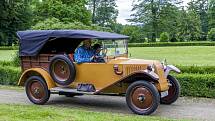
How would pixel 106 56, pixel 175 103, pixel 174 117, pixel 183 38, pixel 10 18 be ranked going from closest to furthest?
pixel 174 117
pixel 106 56
pixel 175 103
pixel 10 18
pixel 183 38

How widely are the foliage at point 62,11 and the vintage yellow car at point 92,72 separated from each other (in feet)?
150

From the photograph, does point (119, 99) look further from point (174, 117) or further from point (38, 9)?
point (38, 9)

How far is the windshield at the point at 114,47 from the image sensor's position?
32.1 feet

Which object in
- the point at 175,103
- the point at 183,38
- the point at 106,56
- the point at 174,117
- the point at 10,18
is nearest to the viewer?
the point at 174,117

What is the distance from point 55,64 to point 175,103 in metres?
3.27

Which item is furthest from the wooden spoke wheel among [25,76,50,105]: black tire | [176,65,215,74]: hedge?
[176,65,215,74]: hedge

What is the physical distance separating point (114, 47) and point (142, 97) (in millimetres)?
1713

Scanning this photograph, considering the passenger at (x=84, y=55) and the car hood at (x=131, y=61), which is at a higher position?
the passenger at (x=84, y=55)

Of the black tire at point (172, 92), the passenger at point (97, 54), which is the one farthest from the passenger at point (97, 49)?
the black tire at point (172, 92)

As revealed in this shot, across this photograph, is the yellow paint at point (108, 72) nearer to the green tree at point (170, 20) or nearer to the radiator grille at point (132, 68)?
the radiator grille at point (132, 68)

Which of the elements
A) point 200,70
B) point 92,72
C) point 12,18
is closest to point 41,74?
point 92,72

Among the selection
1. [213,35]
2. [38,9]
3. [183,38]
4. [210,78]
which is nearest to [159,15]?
[183,38]

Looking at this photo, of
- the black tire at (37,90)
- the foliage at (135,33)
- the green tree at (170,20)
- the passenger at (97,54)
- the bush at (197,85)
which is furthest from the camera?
the green tree at (170,20)

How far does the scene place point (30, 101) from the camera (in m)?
10.7
